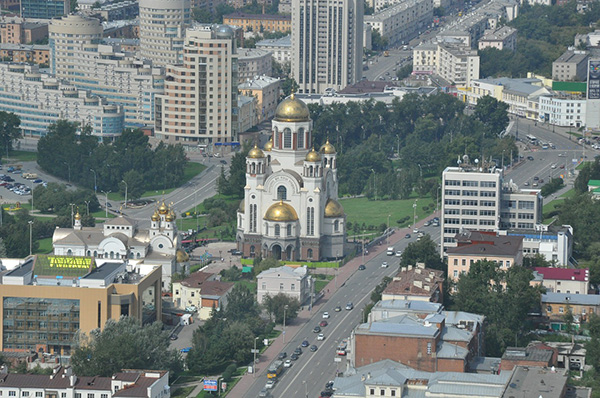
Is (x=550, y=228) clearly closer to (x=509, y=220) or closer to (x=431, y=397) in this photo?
(x=509, y=220)

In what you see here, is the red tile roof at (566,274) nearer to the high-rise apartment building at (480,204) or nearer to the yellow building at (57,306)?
the high-rise apartment building at (480,204)

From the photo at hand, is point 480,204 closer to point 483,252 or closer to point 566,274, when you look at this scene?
point 483,252

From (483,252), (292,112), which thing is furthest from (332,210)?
(483,252)

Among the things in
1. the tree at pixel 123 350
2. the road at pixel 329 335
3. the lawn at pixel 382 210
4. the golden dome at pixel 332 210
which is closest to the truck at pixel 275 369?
the road at pixel 329 335

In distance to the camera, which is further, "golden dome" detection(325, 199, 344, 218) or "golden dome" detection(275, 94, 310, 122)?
"golden dome" detection(275, 94, 310, 122)

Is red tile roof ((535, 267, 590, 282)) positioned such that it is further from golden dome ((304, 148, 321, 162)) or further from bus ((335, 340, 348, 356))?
golden dome ((304, 148, 321, 162))

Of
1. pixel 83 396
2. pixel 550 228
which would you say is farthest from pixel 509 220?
pixel 83 396

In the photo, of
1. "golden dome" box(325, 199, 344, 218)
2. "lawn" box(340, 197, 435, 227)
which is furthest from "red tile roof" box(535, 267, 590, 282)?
"lawn" box(340, 197, 435, 227)
